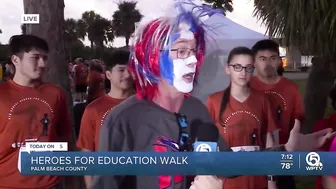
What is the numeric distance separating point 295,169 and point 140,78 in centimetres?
96

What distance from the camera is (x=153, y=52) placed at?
351cm

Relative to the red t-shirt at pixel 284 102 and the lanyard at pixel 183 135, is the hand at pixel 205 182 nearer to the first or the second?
the lanyard at pixel 183 135

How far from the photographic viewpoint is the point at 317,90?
3.68 m

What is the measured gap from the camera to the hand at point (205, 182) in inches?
140

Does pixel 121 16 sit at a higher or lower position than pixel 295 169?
higher

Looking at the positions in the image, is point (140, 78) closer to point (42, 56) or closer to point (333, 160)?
point (42, 56)

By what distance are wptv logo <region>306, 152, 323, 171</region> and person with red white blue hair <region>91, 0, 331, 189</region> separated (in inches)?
4.2

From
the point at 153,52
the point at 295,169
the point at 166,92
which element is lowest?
the point at 295,169

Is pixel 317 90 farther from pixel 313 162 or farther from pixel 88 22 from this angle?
Result: pixel 88 22

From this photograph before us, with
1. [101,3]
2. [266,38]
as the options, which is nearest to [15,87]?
[101,3]

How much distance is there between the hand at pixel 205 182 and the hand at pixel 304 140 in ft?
1.40

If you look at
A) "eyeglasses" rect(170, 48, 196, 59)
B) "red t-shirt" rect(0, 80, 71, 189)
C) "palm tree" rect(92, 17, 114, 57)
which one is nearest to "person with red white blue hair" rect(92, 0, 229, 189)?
"eyeglasses" rect(170, 48, 196, 59)

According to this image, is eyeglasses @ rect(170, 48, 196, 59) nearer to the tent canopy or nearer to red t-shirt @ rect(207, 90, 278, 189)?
the tent canopy

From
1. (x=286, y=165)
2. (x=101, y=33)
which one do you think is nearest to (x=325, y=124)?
(x=286, y=165)
